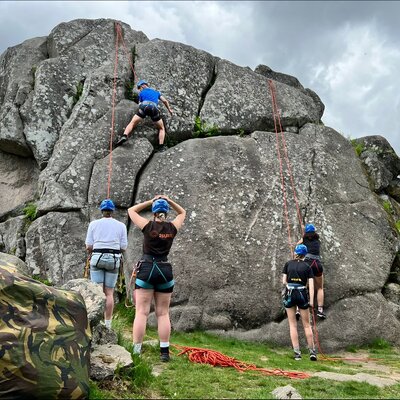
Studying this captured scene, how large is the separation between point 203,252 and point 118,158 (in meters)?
4.53

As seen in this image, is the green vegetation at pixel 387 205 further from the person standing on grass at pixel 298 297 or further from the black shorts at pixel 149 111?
the black shorts at pixel 149 111

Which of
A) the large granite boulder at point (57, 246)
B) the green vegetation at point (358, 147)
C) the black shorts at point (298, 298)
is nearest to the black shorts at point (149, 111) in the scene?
the large granite boulder at point (57, 246)

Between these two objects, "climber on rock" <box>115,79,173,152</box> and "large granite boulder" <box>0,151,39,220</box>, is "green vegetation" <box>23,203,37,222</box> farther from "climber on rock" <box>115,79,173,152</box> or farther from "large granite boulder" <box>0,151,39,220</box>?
"climber on rock" <box>115,79,173,152</box>

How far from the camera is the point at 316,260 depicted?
612 inches

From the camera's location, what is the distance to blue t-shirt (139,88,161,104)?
17.5 meters

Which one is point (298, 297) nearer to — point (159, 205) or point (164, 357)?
point (164, 357)

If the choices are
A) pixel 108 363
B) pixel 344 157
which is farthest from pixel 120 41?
pixel 108 363

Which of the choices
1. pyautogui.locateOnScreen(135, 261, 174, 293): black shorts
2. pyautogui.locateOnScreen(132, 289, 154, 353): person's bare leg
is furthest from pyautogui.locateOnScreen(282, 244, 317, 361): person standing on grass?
pyautogui.locateOnScreen(132, 289, 154, 353): person's bare leg

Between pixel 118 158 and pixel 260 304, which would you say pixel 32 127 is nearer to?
pixel 118 158

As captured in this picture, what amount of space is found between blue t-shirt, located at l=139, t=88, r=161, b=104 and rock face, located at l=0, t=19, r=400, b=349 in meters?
0.99

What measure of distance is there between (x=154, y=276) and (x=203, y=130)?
10.3 metres

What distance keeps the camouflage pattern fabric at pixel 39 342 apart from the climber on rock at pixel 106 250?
454cm

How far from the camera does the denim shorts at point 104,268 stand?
11531 mm

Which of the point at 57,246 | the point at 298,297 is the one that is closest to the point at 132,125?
the point at 57,246
